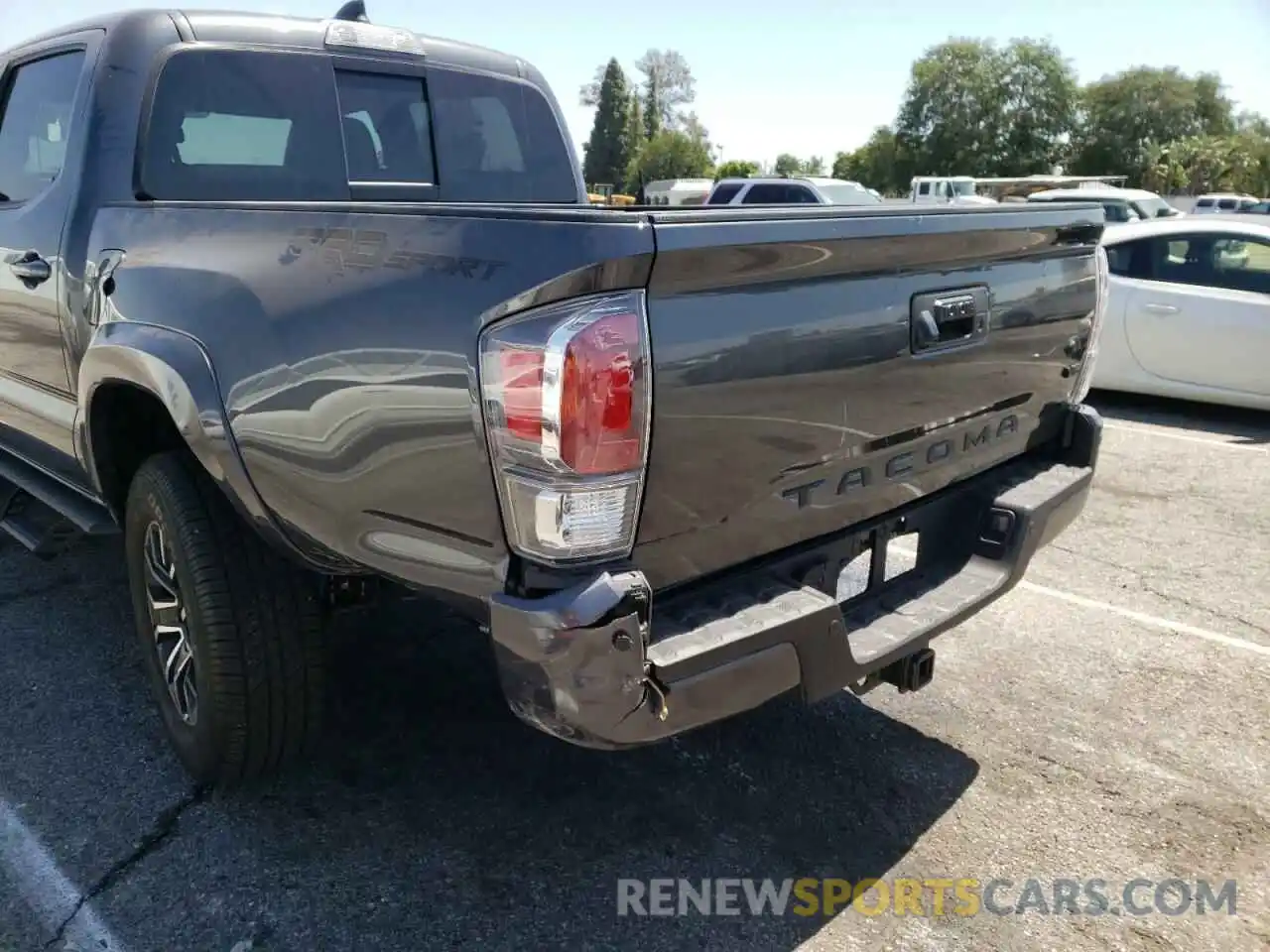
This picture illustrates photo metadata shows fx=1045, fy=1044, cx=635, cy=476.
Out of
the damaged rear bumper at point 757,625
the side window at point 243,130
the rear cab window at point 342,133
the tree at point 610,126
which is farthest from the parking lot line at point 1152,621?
the tree at point 610,126

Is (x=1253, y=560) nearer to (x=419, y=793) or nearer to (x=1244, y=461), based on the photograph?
(x=1244, y=461)

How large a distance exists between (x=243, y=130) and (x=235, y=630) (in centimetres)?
174

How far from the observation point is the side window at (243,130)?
10.7ft

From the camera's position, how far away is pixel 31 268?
10.9ft

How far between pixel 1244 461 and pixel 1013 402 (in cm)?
476

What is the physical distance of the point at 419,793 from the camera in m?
2.92

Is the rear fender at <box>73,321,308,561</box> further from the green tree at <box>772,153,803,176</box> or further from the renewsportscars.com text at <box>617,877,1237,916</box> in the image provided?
the green tree at <box>772,153,803,176</box>

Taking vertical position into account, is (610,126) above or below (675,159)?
above

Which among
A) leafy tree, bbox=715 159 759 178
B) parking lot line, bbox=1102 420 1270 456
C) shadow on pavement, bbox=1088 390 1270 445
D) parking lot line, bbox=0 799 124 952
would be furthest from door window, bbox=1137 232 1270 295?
leafy tree, bbox=715 159 759 178

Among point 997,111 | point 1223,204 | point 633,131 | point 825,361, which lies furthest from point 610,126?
A: point 825,361

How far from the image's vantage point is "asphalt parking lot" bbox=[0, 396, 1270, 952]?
2.43m

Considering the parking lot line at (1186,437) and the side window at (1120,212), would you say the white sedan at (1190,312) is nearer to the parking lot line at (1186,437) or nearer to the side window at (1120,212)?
the parking lot line at (1186,437)

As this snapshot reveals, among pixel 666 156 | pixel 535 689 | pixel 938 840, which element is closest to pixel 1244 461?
pixel 938 840

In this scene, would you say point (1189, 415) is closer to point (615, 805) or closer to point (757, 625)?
point (615, 805)
